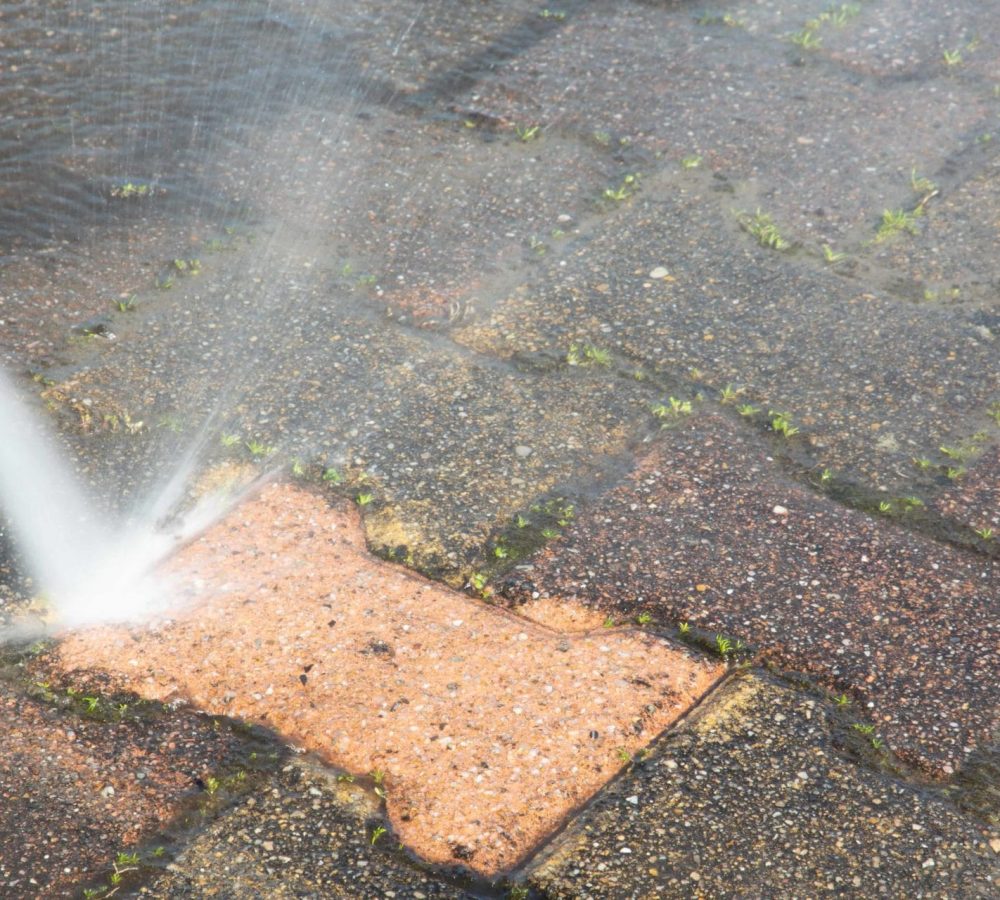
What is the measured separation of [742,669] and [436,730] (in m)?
1.02

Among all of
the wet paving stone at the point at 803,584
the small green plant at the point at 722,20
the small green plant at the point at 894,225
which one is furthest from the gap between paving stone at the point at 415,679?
the small green plant at the point at 722,20

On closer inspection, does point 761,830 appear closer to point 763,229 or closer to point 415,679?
point 415,679

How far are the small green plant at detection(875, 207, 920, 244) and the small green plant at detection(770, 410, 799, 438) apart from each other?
5.34 feet

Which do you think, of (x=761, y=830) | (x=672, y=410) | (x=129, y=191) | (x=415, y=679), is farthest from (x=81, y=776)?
(x=129, y=191)

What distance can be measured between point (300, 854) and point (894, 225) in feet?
14.7

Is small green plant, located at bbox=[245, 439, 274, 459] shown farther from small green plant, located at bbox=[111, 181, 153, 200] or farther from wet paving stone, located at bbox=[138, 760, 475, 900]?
small green plant, located at bbox=[111, 181, 153, 200]

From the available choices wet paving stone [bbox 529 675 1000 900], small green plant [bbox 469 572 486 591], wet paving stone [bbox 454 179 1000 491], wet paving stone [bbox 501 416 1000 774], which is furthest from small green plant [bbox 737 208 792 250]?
wet paving stone [bbox 529 675 1000 900]

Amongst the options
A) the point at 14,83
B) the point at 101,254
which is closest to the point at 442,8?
the point at 14,83

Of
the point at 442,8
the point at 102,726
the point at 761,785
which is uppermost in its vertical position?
the point at 442,8

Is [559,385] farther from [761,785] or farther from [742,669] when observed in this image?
[761,785]

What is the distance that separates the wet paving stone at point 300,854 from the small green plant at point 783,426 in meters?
2.37

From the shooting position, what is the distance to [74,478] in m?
4.73

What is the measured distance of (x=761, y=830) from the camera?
344 centimetres

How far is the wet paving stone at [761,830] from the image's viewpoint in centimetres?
331
